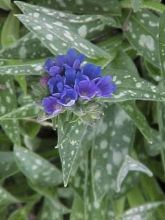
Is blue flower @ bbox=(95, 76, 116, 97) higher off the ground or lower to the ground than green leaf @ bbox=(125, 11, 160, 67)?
Answer: higher

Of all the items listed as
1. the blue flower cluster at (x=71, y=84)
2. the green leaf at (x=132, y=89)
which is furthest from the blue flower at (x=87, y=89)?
the green leaf at (x=132, y=89)

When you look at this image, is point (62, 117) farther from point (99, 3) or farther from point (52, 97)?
point (99, 3)

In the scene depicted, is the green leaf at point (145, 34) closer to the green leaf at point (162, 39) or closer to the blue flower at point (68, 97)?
the green leaf at point (162, 39)

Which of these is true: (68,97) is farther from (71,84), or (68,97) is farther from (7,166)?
(7,166)

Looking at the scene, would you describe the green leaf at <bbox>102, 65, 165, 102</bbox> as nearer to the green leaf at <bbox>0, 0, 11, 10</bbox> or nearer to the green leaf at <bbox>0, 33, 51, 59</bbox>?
the green leaf at <bbox>0, 33, 51, 59</bbox>

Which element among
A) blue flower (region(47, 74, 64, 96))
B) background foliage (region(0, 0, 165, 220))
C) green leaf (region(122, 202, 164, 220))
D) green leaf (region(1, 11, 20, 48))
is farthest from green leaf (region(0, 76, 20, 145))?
blue flower (region(47, 74, 64, 96))

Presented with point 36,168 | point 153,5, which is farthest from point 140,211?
point 153,5

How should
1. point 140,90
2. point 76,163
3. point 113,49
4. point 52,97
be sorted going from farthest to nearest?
point 76,163 < point 113,49 < point 140,90 < point 52,97

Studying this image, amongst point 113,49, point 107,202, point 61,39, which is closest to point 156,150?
point 107,202
